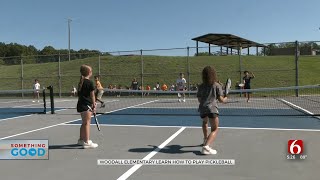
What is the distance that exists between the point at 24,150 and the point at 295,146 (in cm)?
512

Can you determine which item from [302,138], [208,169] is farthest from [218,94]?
[302,138]

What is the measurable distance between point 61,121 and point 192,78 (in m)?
22.6

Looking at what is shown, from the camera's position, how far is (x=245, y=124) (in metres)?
11.3

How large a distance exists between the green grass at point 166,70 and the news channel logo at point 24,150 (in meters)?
25.3

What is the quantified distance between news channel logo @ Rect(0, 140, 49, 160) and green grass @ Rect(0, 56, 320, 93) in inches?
996

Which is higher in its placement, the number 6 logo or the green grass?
the green grass

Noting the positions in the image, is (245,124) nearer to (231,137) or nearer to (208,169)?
(231,137)

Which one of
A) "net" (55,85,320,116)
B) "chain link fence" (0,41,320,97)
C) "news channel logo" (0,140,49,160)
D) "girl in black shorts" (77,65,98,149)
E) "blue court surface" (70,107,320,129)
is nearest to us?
"news channel logo" (0,140,49,160)

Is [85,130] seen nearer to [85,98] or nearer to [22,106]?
[85,98]

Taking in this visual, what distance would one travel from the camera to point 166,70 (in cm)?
3825

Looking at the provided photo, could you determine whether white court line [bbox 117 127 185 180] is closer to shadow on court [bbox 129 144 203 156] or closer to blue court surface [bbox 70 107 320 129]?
shadow on court [bbox 129 144 203 156]

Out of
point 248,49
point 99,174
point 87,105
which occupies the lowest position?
point 99,174

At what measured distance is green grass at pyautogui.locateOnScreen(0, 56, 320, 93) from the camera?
113 feet

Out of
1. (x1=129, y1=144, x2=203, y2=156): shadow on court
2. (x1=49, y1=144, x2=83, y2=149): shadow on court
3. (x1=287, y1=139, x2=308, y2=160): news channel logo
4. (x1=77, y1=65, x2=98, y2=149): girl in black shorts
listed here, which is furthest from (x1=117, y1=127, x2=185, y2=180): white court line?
(x1=287, y1=139, x2=308, y2=160): news channel logo
